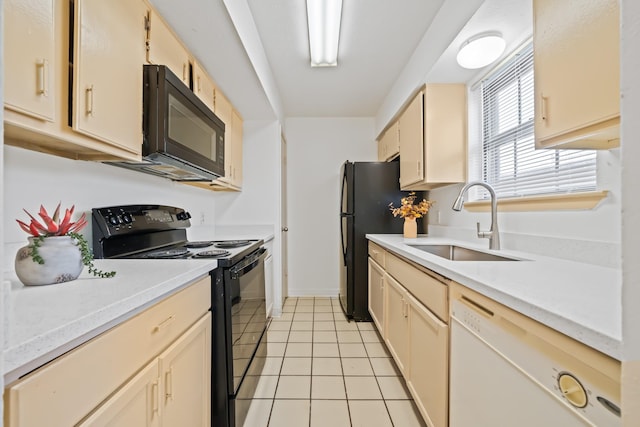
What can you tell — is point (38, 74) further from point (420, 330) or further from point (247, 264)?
point (420, 330)

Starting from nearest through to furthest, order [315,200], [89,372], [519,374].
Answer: [89,372]
[519,374]
[315,200]

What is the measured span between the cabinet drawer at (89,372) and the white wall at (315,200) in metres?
2.93

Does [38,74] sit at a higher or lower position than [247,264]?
higher

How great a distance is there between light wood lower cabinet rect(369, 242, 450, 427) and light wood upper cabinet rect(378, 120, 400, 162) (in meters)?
1.38

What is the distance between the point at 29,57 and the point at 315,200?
10.5ft

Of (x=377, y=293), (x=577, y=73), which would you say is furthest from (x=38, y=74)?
(x=377, y=293)

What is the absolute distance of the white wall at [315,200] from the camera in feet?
12.7

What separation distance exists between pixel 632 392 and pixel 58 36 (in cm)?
154

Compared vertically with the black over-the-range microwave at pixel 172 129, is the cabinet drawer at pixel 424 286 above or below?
below

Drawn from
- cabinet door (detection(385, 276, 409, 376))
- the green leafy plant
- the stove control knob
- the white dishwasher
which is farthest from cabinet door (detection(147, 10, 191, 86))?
cabinet door (detection(385, 276, 409, 376))

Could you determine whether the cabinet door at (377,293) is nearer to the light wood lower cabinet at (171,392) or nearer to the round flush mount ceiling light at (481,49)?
the light wood lower cabinet at (171,392)

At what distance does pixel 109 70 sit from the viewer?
3.53 feet

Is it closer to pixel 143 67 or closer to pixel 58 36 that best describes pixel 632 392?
pixel 58 36

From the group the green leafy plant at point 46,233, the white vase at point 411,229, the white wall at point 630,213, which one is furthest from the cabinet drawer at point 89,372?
the white vase at point 411,229
